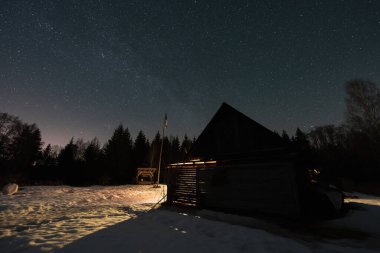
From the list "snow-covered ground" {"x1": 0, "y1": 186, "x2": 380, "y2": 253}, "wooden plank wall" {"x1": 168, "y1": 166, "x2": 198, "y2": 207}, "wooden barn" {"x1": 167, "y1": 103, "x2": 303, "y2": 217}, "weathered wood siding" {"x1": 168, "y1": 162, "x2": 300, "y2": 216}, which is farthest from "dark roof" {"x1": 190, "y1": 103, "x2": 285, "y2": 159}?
"snow-covered ground" {"x1": 0, "y1": 186, "x2": 380, "y2": 253}

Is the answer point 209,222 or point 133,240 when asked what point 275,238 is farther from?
point 133,240

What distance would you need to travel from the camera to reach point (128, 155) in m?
42.5

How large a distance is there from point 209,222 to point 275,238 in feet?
9.56

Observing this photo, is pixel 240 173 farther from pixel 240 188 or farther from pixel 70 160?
pixel 70 160

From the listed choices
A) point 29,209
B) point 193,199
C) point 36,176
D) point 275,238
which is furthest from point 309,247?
point 36,176

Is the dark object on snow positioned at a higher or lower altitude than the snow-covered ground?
higher

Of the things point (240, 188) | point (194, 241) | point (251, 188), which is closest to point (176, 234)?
point (194, 241)

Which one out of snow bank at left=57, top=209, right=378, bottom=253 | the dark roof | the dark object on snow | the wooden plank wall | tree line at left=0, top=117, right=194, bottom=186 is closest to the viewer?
snow bank at left=57, top=209, right=378, bottom=253

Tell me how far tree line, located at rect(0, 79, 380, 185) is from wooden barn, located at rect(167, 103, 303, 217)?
391 inches

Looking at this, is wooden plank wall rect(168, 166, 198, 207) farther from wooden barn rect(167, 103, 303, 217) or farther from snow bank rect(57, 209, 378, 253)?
snow bank rect(57, 209, 378, 253)

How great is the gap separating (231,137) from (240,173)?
270 centimetres

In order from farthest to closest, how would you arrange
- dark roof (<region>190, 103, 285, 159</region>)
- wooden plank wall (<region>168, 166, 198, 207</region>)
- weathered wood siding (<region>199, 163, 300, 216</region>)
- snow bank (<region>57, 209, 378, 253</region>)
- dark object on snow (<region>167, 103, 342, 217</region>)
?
wooden plank wall (<region>168, 166, 198, 207</region>)
dark roof (<region>190, 103, 285, 159</region>)
dark object on snow (<region>167, 103, 342, 217</region>)
weathered wood siding (<region>199, 163, 300, 216</region>)
snow bank (<region>57, 209, 378, 253</region>)

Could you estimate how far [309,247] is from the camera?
5375 millimetres

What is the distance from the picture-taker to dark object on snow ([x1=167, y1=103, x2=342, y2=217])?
8.63 meters
